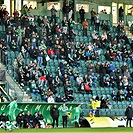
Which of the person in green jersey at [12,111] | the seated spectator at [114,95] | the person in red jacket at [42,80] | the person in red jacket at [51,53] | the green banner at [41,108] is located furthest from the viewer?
the person in red jacket at [51,53]

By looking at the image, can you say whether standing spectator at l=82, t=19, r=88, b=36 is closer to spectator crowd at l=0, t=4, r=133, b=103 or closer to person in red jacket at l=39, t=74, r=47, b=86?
spectator crowd at l=0, t=4, r=133, b=103

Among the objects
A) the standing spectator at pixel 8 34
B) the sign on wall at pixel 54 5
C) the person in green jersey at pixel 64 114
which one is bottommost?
the person in green jersey at pixel 64 114

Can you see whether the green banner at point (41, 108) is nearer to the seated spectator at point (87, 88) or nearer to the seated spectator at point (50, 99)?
the seated spectator at point (50, 99)

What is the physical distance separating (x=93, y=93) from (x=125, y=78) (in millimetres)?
3516

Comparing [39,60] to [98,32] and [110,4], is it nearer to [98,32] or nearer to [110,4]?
[98,32]

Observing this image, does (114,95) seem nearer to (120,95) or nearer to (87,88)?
(120,95)

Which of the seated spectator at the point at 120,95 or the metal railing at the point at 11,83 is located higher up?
the metal railing at the point at 11,83

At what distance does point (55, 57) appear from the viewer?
5097 cm

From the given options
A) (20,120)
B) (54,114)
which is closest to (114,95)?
(54,114)

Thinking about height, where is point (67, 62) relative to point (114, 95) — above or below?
above

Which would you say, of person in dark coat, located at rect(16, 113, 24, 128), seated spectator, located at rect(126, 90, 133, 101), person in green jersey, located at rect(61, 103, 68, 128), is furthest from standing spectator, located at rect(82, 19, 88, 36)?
person in dark coat, located at rect(16, 113, 24, 128)

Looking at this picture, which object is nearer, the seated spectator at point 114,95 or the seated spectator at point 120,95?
the seated spectator at point 114,95

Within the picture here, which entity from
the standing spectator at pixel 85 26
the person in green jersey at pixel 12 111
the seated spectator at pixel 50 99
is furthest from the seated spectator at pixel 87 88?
the person in green jersey at pixel 12 111

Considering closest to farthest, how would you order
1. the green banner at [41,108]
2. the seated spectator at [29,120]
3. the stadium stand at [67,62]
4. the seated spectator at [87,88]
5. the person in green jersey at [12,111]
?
the person in green jersey at [12,111], the seated spectator at [29,120], the green banner at [41,108], the stadium stand at [67,62], the seated spectator at [87,88]
